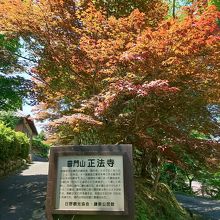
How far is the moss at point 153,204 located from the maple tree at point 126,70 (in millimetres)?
1037

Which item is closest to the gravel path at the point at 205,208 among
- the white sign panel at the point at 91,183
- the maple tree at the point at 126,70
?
the maple tree at the point at 126,70

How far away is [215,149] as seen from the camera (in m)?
8.15

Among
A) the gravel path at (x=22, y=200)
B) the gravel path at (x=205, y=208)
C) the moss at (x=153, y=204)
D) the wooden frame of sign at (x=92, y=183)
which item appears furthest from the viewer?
the gravel path at (x=205, y=208)

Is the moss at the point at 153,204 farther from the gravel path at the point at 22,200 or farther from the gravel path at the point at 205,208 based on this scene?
the gravel path at the point at 22,200

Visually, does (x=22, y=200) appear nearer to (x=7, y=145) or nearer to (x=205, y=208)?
(x=7, y=145)

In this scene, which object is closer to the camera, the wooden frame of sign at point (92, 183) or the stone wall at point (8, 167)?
the wooden frame of sign at point (92, 183)

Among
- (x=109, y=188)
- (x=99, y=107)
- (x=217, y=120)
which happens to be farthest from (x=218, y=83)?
(x=109, y=188)

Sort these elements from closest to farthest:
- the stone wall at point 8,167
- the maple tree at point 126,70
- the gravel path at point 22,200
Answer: the maple tree at point 126,70 → the gravel path at point 22,200 → the stone wall at point 8,167

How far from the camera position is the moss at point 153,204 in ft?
26.9

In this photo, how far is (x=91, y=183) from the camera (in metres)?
4.74

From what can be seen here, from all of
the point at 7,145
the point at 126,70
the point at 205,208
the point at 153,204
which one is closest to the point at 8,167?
the point at 7,145

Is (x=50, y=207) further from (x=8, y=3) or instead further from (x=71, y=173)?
(x=8, y=3)

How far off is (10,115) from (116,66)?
1695 cm

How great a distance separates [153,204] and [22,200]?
11.5 feet
